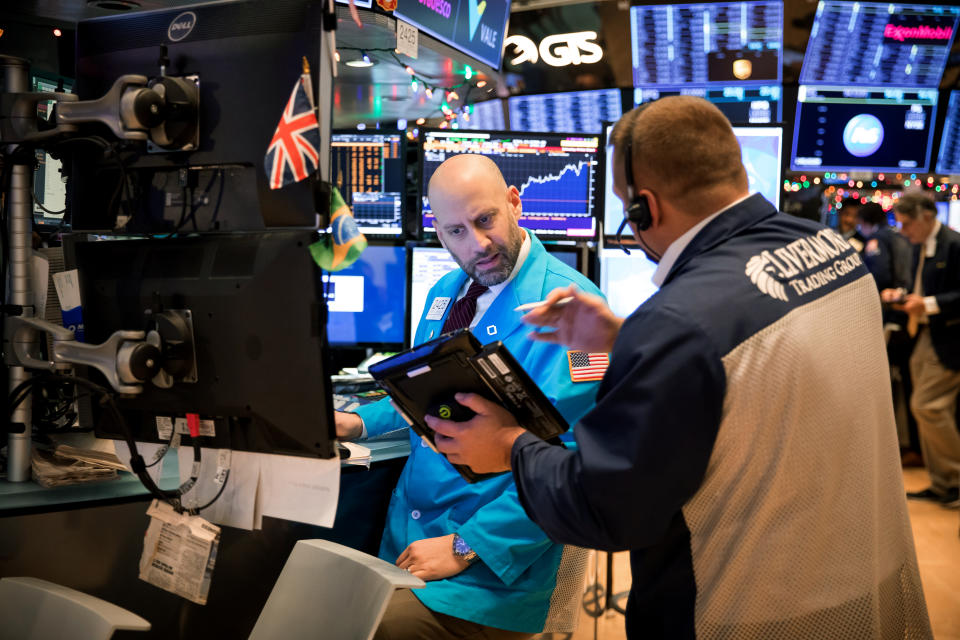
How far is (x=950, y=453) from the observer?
202 inches

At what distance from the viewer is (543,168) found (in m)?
3.45

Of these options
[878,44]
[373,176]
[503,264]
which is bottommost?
[503,264]

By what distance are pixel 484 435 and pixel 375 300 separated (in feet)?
6.77

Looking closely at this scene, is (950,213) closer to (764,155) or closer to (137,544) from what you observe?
(764,155)

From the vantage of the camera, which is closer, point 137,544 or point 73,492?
point 73,492

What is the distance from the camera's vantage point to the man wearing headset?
1161 mm

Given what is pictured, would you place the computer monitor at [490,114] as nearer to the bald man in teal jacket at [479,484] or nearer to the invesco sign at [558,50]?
the invesco sign at [558,50]

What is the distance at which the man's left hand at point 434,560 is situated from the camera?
1.77m

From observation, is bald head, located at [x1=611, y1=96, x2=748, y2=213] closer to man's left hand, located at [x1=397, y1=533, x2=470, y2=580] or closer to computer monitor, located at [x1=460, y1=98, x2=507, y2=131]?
man's left hand, located at [x1=397, y1=533, x2=470, y2=580]

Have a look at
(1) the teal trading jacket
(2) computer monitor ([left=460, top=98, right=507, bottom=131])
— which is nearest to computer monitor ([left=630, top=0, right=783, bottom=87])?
(2) computer monitor ([left=460, top=98, right=507, bottom=131])

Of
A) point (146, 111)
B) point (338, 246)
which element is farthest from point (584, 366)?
point (146, 111)

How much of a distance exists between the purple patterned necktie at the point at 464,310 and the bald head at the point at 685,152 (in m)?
0.88

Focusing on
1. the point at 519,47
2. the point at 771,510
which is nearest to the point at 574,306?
the point at 771,510

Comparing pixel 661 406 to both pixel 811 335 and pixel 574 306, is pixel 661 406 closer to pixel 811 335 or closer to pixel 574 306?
pixel 811 335
